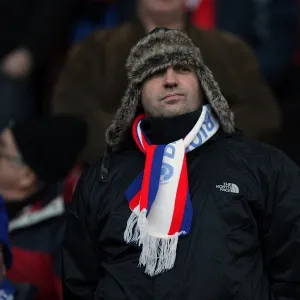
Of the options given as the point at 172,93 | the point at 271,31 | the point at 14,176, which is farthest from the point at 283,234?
A: the point at 271,31

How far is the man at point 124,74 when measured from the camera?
4.75 metres

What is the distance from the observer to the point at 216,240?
3.35 m

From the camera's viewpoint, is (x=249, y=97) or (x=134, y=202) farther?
(x=249, y=97)

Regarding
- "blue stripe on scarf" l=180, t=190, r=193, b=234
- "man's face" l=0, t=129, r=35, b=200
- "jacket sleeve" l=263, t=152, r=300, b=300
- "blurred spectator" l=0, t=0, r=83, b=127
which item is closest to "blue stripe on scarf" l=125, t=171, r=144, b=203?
"blue stripe on scarf" l=180, t=190, r=193, b=234

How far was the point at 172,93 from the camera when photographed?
359cm

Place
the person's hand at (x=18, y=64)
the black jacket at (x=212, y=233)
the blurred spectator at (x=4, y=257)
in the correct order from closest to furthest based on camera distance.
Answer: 1. the black jacket at (x=212, y=233)
2. the blurred spectator at (x=4, y=257)
3. the person's hand at (x=18, y=64)

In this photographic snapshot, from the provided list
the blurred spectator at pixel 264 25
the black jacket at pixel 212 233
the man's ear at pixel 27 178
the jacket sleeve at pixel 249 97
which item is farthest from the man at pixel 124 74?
the black jacket at pixel 212 233

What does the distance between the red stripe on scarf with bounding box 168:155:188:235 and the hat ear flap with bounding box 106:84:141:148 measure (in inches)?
16.3

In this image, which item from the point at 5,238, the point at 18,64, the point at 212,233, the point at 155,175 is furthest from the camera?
the point at 18,64

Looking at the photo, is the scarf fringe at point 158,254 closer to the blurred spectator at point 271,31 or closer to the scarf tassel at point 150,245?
the scarf tassel at point 150,245

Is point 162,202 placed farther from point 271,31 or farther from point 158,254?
→ point 271,31

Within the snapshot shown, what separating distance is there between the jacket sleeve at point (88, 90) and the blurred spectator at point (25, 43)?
0.53m

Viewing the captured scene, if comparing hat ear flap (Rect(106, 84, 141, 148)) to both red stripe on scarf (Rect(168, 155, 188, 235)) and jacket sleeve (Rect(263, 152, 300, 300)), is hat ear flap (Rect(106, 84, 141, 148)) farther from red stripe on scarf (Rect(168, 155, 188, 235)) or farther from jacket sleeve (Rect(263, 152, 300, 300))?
jacket sleeve (Rect(263, 152, 300, 300))

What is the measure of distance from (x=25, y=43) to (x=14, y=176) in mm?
1075
